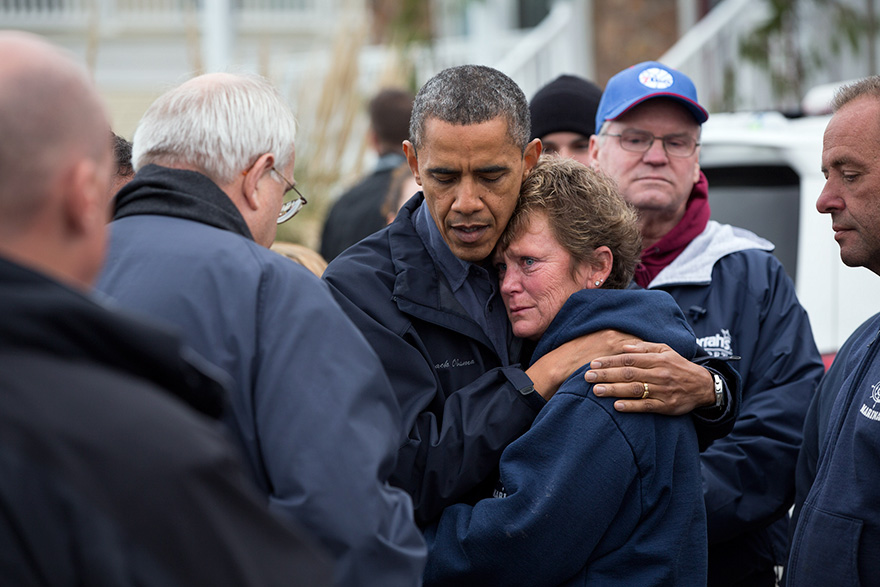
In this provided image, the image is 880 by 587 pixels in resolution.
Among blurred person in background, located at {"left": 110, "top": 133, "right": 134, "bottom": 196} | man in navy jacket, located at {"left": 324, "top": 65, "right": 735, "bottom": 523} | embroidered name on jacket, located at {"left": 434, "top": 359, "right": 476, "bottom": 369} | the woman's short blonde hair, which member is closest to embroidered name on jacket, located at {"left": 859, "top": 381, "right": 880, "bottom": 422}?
man in navy jacket, located at {"left": 324, "top": 65, "right": 735, "bottom": 523}

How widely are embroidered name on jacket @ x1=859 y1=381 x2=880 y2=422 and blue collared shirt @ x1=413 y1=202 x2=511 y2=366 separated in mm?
925

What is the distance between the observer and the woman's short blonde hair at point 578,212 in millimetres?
2523

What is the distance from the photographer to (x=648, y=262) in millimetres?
3416

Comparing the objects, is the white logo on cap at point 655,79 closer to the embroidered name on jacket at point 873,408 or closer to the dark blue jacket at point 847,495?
the dark blue jacket at point 847,495

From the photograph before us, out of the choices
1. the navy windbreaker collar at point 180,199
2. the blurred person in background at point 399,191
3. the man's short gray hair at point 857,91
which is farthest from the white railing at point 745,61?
the navy windbreaker collar at point 180,199

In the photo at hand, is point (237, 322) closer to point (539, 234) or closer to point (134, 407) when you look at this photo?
point (134, 407)

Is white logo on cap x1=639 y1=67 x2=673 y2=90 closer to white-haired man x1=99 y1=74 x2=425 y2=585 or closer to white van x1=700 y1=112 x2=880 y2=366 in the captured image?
white van x1=700 y1=112 x2=880 y2=366

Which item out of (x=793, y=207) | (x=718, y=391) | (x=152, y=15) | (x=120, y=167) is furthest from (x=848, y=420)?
(x=152, y=15)

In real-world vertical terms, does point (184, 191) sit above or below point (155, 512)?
above

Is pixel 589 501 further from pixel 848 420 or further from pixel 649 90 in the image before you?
pixel 649 90

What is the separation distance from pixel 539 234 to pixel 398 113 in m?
3.75

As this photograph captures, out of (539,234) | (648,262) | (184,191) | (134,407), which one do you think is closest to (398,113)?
(648,262)

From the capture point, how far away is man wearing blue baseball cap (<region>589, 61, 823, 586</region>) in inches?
120

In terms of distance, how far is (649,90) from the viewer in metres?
3.45
